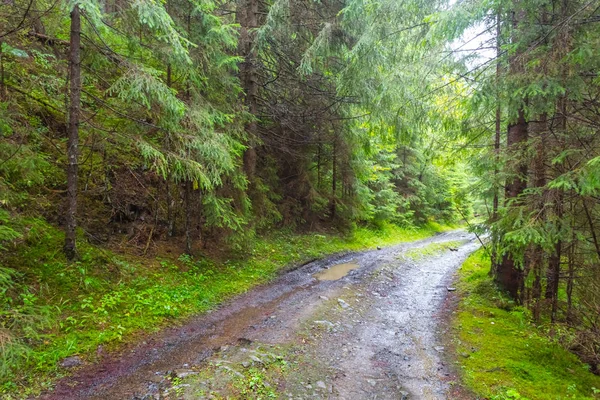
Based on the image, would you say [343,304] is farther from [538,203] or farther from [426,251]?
[426,251]

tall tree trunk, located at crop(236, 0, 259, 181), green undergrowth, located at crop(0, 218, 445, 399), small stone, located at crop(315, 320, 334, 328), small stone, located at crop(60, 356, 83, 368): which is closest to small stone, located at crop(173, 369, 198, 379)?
green undergrowth, located at crop(0, 218, 445, 399)

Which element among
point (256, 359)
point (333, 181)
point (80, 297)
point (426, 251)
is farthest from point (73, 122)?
point (426, 251)

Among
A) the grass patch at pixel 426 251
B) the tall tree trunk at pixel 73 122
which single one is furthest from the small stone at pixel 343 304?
the grass patch at pixel 426 251

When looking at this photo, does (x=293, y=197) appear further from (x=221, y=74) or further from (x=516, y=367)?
(x=516, y=367)

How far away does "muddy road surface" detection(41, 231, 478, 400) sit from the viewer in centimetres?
432

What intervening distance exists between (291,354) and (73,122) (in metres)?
5.96

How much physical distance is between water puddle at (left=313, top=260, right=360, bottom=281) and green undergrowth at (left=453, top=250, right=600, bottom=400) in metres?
3.98

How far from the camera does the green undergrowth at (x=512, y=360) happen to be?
4.60 m

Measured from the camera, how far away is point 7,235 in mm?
4020

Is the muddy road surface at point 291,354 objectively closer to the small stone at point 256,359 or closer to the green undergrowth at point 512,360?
the small stone at point 256,359

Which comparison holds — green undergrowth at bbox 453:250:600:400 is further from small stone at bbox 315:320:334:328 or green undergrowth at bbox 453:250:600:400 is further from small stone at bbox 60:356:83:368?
small stone at bbox 60:356:83:368

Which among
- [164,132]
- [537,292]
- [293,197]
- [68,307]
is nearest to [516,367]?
[537,292]

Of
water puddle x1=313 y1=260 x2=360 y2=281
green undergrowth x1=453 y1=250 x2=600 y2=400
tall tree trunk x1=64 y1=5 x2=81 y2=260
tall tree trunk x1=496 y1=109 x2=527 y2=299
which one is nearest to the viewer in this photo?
green undergrowth x1=453 y1=250 x2=600 y2=400

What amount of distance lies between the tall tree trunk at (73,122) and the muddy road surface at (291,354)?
108 inches
